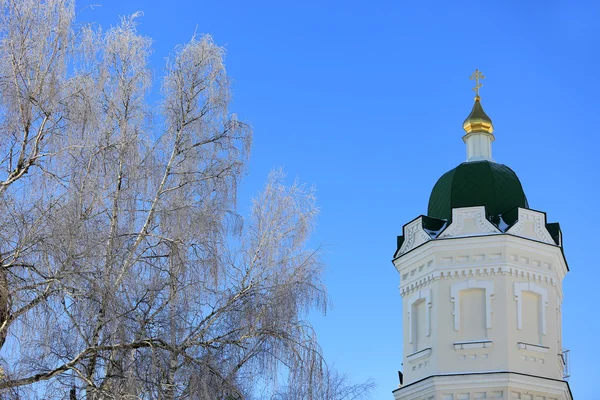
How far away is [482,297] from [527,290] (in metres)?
1.14

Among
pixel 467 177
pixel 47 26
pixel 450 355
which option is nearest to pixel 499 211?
pixel 467 177

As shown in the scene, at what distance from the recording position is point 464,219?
2639 centimetres

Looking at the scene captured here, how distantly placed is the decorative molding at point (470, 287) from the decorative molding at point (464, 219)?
127cm

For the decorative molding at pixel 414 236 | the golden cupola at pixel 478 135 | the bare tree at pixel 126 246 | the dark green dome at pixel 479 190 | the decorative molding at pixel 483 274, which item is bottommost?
the bare tree at pixel 126 246

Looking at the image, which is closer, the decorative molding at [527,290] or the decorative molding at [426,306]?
the decorative molding at [527,290]

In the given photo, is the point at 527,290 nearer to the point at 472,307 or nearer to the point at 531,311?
the point at 531,311

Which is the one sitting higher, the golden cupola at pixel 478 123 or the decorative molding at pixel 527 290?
A: the golden cupola at pixel 478 123

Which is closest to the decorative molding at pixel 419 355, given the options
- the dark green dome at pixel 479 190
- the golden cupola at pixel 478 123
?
the dark green dome at pixel 479 190

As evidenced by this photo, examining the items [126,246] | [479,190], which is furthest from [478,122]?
[126,246]

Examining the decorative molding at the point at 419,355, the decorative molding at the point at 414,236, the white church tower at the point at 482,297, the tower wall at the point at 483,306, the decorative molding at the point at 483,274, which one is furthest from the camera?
the decorative molding at the point at 414,236

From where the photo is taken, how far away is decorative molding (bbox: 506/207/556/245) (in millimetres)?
26328

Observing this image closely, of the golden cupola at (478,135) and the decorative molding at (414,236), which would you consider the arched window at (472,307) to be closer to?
the decorative molding at (414,236)

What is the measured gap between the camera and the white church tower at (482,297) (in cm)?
2498

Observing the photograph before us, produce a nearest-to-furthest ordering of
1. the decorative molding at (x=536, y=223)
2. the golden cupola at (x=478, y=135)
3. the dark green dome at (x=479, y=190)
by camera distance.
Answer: the decorative molding at (x=536, y=223), the dark green dome at (x=479, y=190), the golden cupola at (x=478, y=135)
